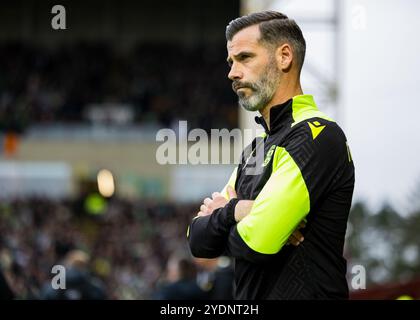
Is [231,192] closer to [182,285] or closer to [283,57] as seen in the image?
[283,57]

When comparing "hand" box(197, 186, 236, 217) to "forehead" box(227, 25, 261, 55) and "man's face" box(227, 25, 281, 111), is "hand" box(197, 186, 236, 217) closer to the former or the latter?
"man's face" box(227, 25, 281, 111)

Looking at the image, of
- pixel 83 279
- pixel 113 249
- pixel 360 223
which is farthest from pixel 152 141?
pixel 83 279

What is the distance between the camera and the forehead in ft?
7.52

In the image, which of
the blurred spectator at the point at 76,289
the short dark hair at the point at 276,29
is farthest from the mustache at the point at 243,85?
the blurred spectator at the point at 76,289

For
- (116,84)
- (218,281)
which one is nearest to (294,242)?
(218,281)

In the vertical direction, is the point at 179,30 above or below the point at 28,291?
above

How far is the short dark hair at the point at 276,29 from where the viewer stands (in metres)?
2.30

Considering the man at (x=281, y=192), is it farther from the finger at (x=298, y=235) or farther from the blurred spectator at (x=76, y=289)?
the blurred spectator at (x=76, y=289)

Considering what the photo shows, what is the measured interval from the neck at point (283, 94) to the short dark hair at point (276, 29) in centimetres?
6

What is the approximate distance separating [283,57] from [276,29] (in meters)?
0.08

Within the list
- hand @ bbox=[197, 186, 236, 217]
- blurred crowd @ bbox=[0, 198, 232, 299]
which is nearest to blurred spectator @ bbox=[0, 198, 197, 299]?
blurred crowd @ bbox=[0, 198, 232, 299]

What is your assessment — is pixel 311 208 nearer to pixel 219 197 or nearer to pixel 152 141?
pixel 219 197

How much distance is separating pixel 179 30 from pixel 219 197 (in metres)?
26.5

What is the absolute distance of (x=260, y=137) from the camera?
253 cm
